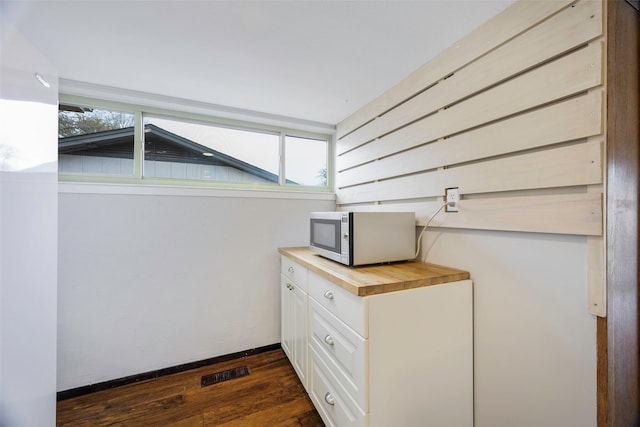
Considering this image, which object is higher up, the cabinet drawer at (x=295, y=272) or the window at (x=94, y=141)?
the window at (x=94, y=141)

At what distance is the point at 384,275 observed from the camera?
1.21m

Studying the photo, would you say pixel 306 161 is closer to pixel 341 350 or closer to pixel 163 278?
pixel 163 278

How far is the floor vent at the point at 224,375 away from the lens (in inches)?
71.4

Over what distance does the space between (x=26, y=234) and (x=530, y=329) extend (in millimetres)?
2077

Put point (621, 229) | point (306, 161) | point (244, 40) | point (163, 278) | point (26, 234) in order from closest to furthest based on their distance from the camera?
point (621, 229) → point (26, 234) → point (244, 40) → point (163, 278) → point (306, 161)

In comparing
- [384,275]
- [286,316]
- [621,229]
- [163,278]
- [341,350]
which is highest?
[621,229]

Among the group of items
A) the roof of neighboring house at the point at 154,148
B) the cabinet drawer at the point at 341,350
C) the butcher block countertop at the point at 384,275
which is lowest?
the cabinet drawer at the point at 341,350

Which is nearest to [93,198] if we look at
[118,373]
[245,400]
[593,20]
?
[118,373]

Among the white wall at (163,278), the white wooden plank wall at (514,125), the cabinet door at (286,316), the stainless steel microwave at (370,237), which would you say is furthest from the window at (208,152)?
the white wooden plank wall at (514,125)

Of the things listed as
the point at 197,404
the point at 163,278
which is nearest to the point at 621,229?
the point at 197,404

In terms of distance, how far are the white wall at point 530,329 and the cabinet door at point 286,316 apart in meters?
1.17

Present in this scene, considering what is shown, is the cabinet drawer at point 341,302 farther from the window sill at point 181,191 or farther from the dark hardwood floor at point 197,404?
the window sill at point 181,191

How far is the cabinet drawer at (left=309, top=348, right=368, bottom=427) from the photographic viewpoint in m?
1.08

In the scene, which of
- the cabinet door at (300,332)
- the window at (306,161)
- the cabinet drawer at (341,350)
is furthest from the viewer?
the window at (306,161)
